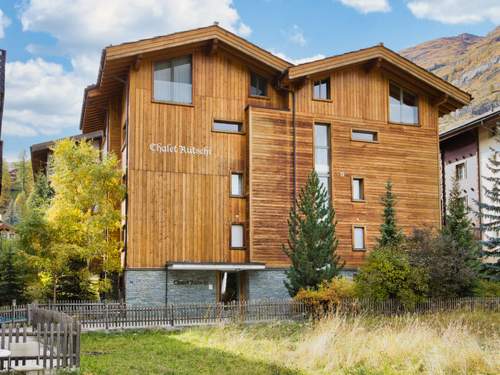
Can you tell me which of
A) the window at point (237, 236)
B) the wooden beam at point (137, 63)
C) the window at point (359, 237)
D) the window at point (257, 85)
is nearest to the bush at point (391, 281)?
the window at point (359, 237)

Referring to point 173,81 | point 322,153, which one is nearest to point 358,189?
point 322,153

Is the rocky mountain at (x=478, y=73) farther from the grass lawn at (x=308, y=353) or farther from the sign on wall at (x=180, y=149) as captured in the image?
the grass lawn at (x=308, y=353)

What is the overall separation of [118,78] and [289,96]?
26.0 feet

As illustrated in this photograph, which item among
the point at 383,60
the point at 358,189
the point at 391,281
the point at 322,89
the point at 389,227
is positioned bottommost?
the point at 391,281

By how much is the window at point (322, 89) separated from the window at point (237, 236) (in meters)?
7.31

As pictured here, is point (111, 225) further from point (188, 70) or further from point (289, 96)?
point (289, 96)

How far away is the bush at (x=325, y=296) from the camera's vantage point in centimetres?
2566

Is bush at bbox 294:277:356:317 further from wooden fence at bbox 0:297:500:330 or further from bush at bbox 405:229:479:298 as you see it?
bush at bbox 405:229:479:298

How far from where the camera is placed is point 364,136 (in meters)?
34.2

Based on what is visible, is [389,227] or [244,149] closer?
[389,227]

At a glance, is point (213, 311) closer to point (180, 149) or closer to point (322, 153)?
point (180, 149)

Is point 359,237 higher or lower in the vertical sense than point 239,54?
lower

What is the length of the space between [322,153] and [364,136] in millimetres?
2451

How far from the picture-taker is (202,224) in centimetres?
3077
